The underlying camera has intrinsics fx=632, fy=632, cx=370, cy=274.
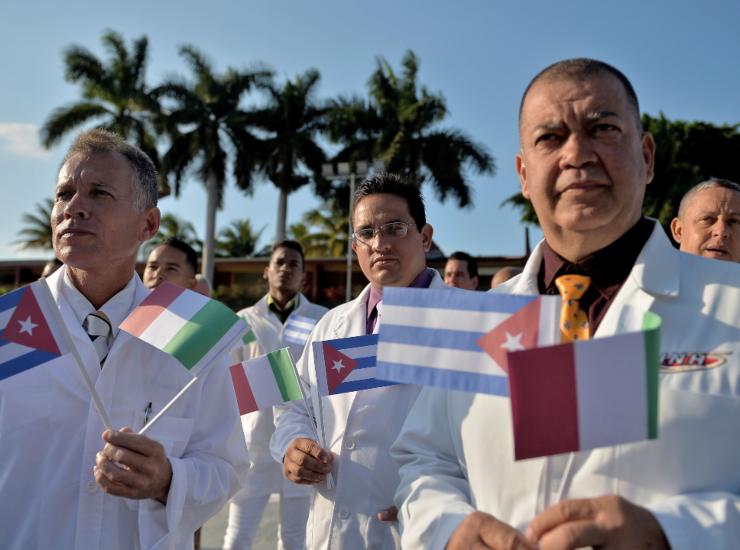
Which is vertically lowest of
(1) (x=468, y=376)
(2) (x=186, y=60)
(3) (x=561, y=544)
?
(3) (x=561, y=544)

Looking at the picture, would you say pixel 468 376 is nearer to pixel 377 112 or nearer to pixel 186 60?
pixel 377 112

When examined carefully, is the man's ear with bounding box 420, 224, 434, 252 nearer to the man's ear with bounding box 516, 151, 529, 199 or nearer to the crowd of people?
the crowd of people

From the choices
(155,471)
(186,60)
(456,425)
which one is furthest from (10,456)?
(186,60)

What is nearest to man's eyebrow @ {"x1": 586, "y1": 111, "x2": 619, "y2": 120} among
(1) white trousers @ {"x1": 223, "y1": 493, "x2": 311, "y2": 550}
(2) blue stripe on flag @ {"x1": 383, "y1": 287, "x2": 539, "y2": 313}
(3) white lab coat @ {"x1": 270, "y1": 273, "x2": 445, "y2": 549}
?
(2) blue stripe on flag @ {"x1": 383, "y1": 287, "x2": 539, "y2": 313}

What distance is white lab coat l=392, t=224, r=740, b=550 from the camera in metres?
1.35

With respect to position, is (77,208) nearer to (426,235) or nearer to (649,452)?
(426,235)

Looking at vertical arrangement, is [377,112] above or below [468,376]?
above

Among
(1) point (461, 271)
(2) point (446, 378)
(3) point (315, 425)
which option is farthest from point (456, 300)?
(1) point (461, 271)

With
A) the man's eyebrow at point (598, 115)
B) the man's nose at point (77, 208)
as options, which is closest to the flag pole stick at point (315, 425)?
the man's nose at point (77, 208)

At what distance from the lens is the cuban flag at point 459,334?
141 cm

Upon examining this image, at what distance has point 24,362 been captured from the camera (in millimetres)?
1941

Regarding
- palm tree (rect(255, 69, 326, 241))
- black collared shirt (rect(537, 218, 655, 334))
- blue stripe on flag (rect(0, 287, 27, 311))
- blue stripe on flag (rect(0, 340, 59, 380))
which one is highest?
palm tree (rect(255, 69, 326, 241))

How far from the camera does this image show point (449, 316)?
1.55 metres

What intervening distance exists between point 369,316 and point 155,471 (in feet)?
4.62
